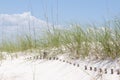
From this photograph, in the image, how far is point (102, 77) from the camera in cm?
368

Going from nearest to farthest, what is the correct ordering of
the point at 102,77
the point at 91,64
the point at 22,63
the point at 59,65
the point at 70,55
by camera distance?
the point at 102,77
the point at 91,64
the point at 59,65
the point at 70,55
the point at 22,63

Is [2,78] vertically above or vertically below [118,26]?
below

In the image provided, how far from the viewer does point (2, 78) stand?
14.8 feet

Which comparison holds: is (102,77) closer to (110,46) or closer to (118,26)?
(110,46)

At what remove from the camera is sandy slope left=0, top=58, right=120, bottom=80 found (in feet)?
12.7

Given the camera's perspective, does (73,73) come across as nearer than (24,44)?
Yes

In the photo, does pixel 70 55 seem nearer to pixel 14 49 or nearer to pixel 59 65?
A: pixel 59 65

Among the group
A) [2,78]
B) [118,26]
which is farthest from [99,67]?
[2,78]

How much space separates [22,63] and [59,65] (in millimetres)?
1104

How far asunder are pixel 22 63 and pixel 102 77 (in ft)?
7.16

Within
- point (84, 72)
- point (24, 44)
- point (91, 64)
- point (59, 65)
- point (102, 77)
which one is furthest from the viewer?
point (24, 44)

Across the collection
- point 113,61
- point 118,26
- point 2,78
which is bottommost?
point 2,78

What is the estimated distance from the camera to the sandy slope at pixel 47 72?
387cm

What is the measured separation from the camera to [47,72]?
439cm
